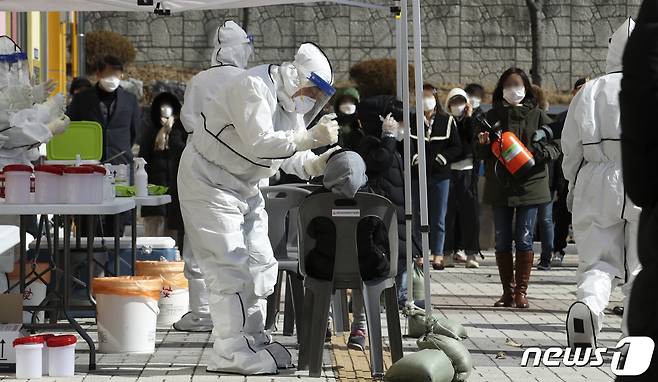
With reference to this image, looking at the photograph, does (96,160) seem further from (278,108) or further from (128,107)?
(128,107)

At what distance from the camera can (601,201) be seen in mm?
8391

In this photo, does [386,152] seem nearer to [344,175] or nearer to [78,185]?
[344,175]

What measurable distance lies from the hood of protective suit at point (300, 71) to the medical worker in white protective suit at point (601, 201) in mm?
1759

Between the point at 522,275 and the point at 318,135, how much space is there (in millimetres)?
4471

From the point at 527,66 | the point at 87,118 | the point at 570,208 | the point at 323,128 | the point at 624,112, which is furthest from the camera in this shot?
the point at 527,66

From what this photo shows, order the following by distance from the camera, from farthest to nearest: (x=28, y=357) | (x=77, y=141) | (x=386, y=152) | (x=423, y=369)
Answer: (x=386, y=152)
(x=77, y=141)
(x=28, y=357)
(x=423, y=369)

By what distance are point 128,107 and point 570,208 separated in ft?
19.9

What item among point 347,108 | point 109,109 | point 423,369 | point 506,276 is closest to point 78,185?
point 423,369

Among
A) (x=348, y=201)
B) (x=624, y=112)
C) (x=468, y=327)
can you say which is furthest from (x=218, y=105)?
(x=624, y=112)

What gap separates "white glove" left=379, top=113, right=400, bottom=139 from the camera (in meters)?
10.6

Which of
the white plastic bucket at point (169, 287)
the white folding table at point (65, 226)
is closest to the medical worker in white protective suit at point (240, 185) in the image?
the white folding table at point (65, 226)

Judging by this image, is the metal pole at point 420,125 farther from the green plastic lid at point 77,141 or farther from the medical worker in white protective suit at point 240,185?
the green plastic lid at point 77,141

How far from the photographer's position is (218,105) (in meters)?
7.56

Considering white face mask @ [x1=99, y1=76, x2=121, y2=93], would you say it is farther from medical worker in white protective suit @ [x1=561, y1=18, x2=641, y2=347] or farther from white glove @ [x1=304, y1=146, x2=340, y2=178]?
medical worker in white protective suit @ [x1=561, y1=18, x2=641, y2=347]
